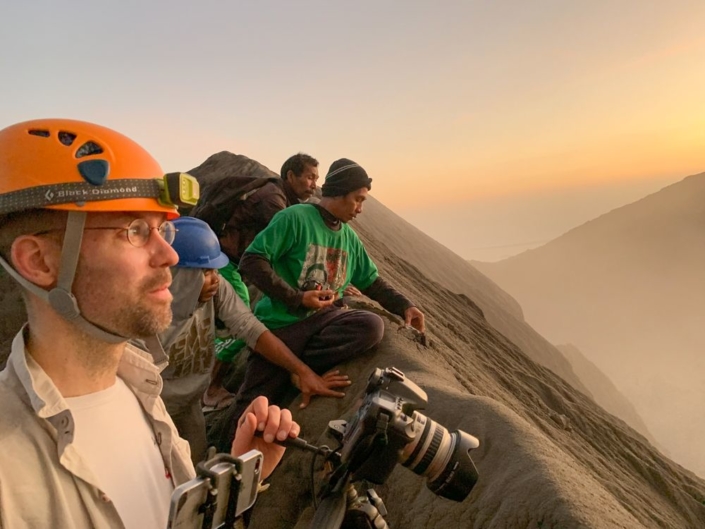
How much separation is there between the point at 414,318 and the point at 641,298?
249 ft

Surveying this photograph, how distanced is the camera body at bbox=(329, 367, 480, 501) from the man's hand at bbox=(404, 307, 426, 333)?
2574 millimetres

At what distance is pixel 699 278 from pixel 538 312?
2031 centimetres

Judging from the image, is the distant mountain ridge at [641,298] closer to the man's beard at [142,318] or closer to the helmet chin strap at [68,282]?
the man's beard at [142,318]

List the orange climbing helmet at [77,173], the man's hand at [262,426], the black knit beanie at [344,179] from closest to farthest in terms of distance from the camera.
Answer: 1. the orange climbing helmet at [77,173]
2. the man's hand at [262,426]
3. the black knit beanie at [344,179]

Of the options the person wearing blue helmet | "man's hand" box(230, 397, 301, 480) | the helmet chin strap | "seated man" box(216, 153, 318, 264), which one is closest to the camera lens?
"man's hand" box(230, 397, 301, 480)

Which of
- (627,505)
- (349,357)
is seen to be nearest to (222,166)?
(349,357)

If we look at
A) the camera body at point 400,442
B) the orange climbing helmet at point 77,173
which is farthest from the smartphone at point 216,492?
the orange climbing helmet at point 77,173

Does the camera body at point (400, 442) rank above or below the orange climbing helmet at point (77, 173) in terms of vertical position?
below

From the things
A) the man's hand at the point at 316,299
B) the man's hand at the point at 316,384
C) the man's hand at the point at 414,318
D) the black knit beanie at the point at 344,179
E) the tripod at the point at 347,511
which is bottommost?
the man's hand at the point at 316,384

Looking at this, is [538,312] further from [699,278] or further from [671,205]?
[671,205]

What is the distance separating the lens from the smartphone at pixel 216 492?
1.01m

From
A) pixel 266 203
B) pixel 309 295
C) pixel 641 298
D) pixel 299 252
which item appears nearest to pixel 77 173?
pixel 309 295

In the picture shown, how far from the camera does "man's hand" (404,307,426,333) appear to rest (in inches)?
167

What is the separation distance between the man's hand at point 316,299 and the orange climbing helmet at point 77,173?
2.22 meters
